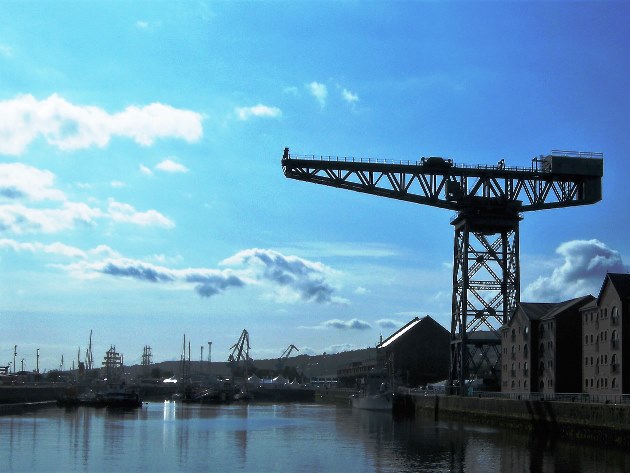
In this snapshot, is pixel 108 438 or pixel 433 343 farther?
pixel 433 343

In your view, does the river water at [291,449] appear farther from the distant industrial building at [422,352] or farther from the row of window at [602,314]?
the distant industrial building at [422,352]

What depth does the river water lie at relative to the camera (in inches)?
1578

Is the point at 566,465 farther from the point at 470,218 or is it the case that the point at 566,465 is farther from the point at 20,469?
the point at 470,218

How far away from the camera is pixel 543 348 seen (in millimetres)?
69688

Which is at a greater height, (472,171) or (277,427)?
(472,171)

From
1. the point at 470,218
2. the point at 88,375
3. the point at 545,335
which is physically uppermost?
the point at 470,218

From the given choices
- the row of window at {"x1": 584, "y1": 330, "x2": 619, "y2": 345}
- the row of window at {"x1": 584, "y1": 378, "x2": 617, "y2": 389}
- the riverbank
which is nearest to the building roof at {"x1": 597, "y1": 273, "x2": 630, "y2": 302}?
the row of window at {"x1": 584, "y1": 330, "x2": 619, "y2": 345}

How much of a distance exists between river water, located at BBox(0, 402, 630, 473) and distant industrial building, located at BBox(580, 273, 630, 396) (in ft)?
22.8

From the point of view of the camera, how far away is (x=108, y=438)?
183ft

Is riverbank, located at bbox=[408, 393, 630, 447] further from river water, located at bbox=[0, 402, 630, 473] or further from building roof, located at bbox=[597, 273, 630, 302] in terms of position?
building roof, located at bbox=[597, 273, 630, 302]

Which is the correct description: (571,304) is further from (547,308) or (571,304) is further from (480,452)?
(480,452)

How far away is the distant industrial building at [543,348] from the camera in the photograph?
6656 centimetres

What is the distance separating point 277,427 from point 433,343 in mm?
70241

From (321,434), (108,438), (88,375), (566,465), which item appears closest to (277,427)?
(321,434)
